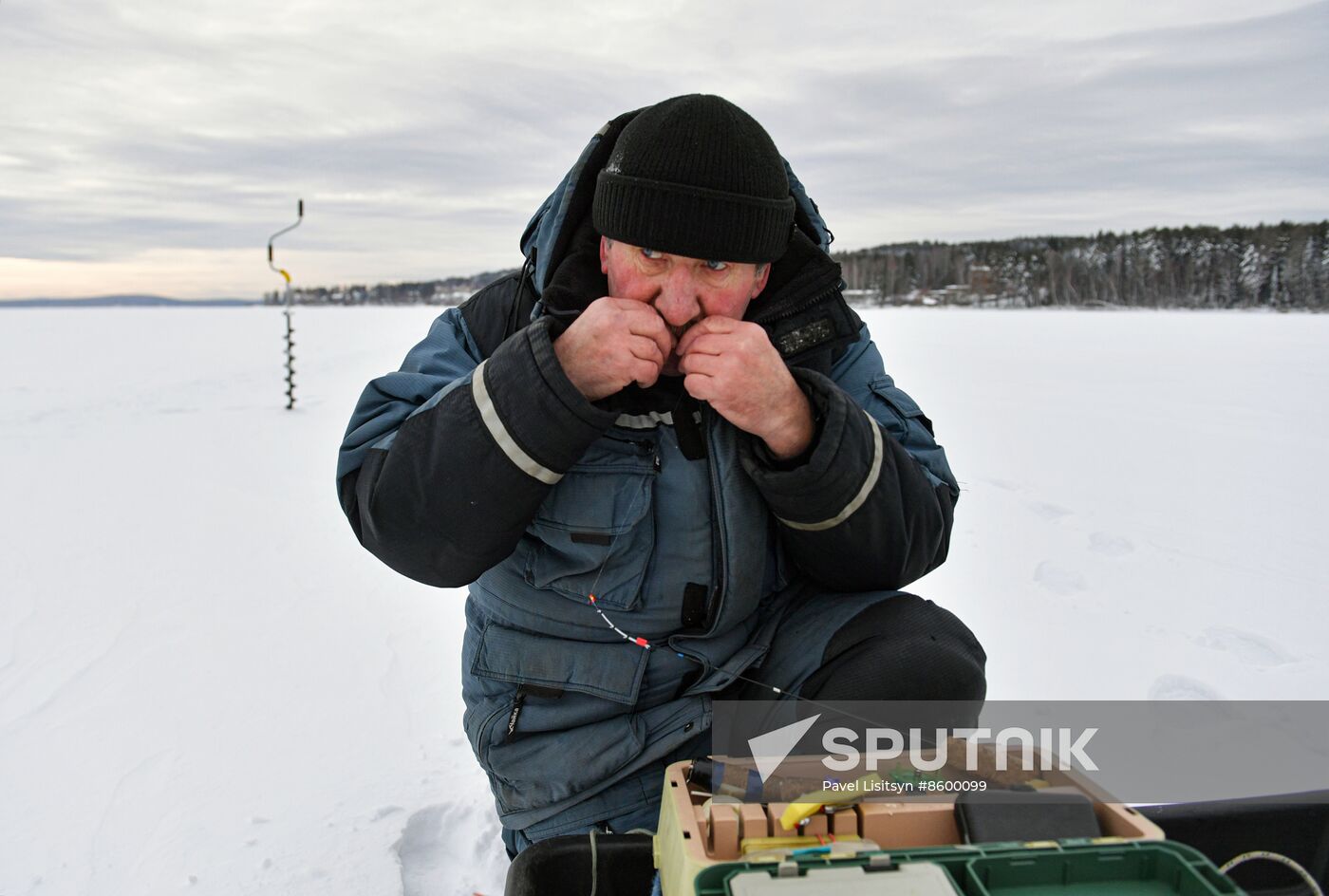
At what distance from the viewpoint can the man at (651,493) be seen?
1.34 m

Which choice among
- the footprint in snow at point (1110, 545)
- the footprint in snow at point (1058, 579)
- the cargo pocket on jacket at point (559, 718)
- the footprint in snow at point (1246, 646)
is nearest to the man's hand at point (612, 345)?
the cargo pocket on jacket at point (559, 718)

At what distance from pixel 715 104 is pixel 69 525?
15.1ft

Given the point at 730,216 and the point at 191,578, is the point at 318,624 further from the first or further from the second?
the point at 730,216

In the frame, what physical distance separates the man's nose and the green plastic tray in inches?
33.3

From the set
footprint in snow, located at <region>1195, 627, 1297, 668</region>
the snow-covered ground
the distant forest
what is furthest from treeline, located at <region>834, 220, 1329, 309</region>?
footprint in snow, located at <region>1195, 627, 1297, 668</region>

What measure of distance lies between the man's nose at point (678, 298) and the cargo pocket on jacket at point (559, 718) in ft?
1.91

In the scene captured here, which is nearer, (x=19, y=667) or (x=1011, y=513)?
(x=19, y=667)

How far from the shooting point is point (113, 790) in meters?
2.10

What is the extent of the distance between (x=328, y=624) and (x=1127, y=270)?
200 ft

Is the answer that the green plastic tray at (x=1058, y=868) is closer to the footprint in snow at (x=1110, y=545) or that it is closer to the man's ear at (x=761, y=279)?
the man's ear at (x=761, y=279)

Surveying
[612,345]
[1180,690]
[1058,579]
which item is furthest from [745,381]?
[1058,579]

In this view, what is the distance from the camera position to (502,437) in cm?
132

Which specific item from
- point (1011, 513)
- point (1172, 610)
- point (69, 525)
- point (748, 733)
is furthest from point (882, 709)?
point (69, 525)

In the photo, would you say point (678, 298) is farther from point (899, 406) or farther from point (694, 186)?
point (899, 406)
